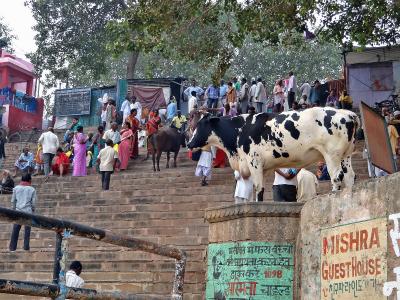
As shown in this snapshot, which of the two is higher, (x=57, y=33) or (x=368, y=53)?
(x=57, y=33)

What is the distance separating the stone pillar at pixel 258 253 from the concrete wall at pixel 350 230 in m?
0.16

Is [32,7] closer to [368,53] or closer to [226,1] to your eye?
[368,53]

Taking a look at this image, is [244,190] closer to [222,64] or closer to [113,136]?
[222,64]

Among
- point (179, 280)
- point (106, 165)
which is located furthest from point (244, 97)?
point (179, 280)

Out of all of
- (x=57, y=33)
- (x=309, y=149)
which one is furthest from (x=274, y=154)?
(x=57, y=33)

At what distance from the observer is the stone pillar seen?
7449 millimetres

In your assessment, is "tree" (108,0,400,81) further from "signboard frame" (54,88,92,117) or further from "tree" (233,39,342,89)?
"tree" (233,39,342,89)

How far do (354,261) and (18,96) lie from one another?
25.8 m

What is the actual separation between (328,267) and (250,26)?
951cm

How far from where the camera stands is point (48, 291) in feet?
11.6

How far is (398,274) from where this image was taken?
5812 millimetres

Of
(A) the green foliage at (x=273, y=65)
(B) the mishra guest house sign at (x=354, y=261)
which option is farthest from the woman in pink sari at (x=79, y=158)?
(A) the green foliage at (x=273, y=65)

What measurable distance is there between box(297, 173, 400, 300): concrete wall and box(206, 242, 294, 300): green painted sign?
0.18 m

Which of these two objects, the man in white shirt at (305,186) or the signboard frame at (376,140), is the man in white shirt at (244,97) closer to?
the man in white shirt at (305,186)
